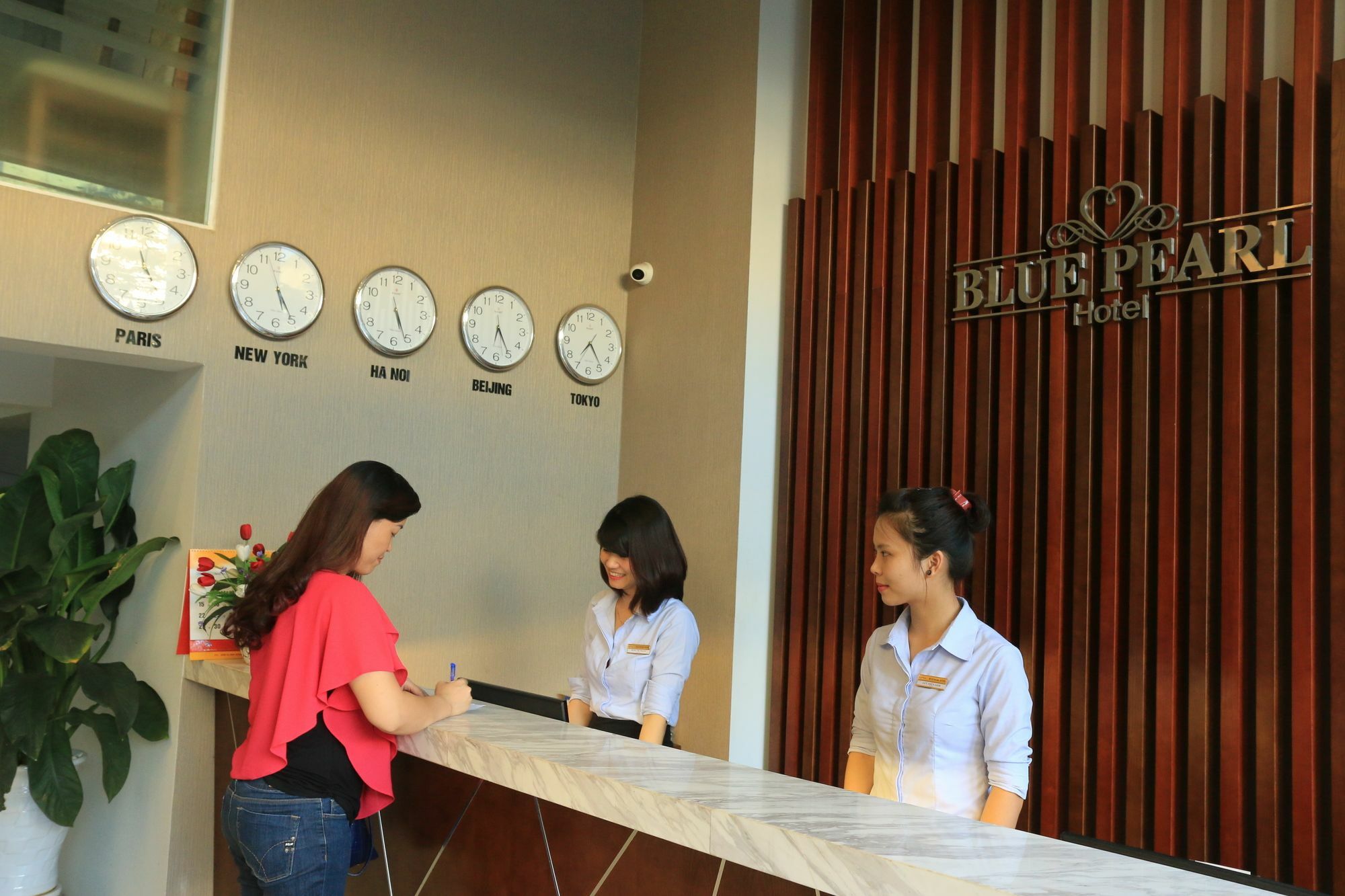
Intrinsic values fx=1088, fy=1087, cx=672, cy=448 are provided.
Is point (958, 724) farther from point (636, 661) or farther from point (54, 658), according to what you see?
point (54, 658)

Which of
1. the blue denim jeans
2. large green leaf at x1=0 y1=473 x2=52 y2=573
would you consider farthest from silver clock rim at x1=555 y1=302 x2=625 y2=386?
the blue denim jeans

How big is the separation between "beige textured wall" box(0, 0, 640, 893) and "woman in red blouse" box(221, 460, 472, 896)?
1733 mm

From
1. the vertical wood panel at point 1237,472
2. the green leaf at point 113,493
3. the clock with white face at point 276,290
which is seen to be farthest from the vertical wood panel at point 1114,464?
the green leaf at point 113,493

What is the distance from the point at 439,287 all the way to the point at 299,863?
2.79 metres

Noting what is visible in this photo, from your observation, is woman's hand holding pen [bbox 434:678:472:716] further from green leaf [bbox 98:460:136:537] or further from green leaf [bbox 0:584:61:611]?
green leaf [bbox 98:460:136:537]

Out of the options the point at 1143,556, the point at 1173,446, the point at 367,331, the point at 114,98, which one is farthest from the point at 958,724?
the point at 114,98

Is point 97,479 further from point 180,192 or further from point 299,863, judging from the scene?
point 299,863

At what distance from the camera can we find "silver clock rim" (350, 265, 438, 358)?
4238 mm

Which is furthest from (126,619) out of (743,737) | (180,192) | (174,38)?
(743,737)

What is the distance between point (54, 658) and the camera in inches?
142

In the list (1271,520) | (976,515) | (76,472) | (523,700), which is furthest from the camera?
(76,472)

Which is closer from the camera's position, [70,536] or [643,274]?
[70,536]

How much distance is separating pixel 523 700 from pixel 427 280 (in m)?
2.30

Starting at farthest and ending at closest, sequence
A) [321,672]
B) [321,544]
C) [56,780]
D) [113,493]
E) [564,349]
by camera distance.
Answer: [564,349]
[113,493]
[56,780]
[321,544]
[321,672]
